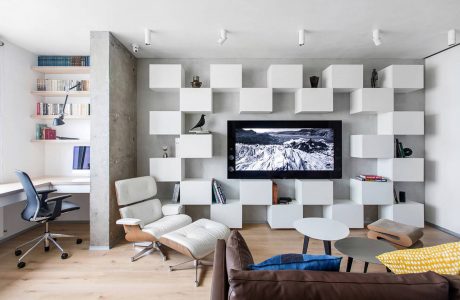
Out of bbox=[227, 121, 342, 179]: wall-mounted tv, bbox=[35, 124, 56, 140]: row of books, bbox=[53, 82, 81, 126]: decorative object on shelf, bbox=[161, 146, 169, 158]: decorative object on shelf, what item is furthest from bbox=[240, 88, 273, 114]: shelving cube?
bbox=[35, 124, 56, 140]: row of books

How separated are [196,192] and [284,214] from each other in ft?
4.33

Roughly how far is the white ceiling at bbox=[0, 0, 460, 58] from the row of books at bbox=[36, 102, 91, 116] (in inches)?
31.3

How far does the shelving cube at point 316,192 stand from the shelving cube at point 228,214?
3.06 feet

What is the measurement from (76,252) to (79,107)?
6.81 feet

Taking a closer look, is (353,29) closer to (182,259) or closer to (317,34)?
(317,34)

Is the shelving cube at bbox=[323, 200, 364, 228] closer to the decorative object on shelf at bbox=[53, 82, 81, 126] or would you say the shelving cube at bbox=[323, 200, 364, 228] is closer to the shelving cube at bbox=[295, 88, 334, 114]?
the shelving cube at bbox=[295, 88, 334, 114]

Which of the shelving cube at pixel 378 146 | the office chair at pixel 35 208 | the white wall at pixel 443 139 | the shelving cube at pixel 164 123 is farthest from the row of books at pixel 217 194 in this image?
the white wall at pixel 443 139

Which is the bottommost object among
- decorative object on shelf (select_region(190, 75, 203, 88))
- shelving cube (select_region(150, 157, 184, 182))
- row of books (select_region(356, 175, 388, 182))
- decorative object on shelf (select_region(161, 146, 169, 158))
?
row of books (select_region(356, 175, 388, 182))

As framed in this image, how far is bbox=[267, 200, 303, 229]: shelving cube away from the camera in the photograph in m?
3.45

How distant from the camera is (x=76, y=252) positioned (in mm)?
2826

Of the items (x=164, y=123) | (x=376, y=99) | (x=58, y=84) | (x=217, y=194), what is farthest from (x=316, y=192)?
(x=58, y=84)

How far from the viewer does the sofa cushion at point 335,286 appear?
89 cm

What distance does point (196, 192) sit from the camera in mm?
3451

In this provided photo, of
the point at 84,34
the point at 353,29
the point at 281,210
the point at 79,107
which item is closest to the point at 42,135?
the point at 79,107
